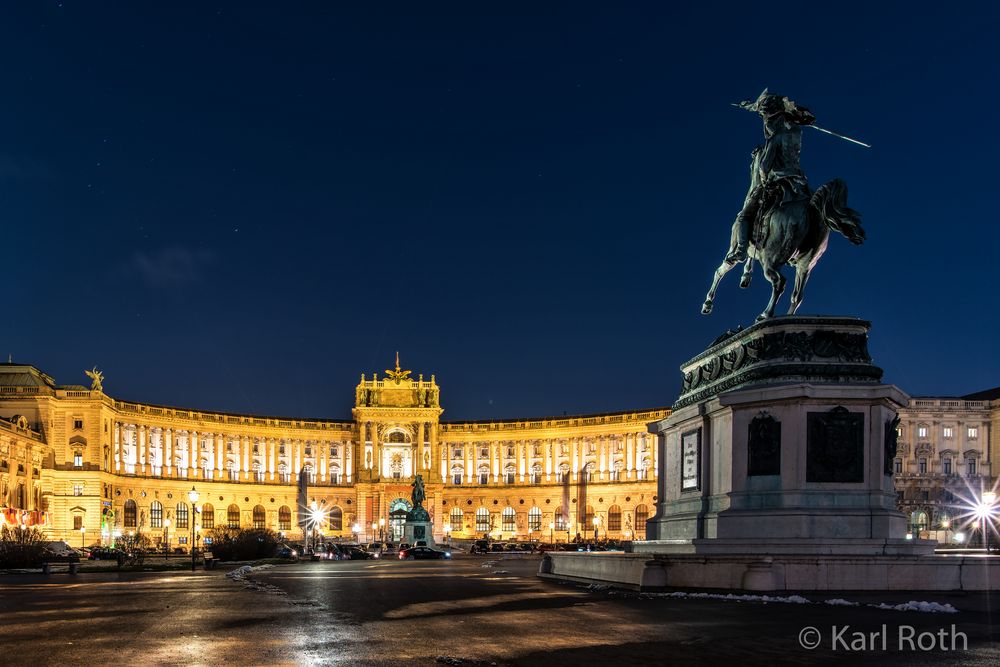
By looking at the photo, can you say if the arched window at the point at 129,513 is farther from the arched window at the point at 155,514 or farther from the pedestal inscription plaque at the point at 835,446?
the pedestal inscription plaque at the point at 835,446

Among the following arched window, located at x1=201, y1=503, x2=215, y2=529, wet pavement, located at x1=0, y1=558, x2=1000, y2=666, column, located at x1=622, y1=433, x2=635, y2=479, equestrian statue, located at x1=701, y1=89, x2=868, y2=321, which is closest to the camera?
wet pavement, located at x1=0, y1=558, x2=1000, y2=666

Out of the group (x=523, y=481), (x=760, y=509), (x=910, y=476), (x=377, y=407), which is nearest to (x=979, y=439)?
(x=910, y=476)

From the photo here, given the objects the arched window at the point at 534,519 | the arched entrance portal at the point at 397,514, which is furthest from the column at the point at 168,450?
the arched window at the point at 534,519

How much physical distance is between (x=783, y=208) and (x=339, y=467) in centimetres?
14648

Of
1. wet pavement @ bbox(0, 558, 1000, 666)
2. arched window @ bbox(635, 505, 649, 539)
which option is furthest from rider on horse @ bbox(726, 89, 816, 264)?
arched window @ bbox(635, 505, 649, 539)

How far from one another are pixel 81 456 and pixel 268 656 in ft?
397

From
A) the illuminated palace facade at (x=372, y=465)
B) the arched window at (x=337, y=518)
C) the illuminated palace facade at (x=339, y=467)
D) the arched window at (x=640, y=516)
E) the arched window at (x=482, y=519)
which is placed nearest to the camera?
the illuminated palace facade at (x=372, y=465)

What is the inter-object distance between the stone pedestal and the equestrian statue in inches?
86.8

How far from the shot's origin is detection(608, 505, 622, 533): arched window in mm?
151750

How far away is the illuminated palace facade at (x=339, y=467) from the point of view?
124750 mm

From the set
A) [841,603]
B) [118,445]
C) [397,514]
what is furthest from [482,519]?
[841,603]

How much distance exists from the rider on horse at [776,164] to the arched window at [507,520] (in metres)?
139

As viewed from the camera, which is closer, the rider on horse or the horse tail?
the horse tail

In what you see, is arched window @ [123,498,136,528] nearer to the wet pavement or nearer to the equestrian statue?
the wet pavement
